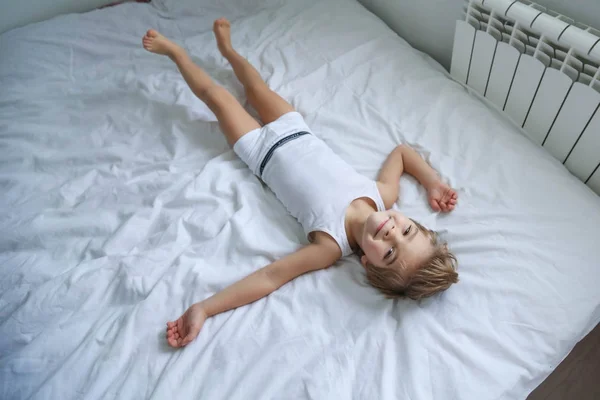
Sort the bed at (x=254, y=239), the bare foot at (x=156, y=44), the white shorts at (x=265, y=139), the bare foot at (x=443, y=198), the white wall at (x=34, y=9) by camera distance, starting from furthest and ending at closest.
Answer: the white wall at (x=34, y=9) → the bare foot at (x=156, y=44) → the white shorts at (x=265, y=139) → the bare foot at (x=443, y=198) → the bed at (x=254, y=239)

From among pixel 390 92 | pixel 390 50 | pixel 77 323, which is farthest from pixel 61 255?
pixel 390 50

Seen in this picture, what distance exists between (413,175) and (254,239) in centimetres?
47

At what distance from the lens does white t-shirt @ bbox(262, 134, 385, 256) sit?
1.02m

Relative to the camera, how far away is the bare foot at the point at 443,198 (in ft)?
3.33

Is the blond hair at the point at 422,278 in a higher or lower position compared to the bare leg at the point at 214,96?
lower

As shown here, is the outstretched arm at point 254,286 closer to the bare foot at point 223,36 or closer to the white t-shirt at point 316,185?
the white t-shirt at point 316,185

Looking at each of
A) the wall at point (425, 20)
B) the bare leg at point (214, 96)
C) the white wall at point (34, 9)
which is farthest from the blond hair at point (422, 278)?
the white wall at point (34, 9)

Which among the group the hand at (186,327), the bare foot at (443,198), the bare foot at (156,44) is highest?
the bare foot at (156,44)

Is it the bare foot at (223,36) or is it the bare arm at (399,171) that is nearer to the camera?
the bare arm at (399,171)

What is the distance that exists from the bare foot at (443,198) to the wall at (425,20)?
2.07ft

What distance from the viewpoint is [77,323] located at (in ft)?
2.83

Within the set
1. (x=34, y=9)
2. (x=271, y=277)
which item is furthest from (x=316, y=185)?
(x=34, y=9)

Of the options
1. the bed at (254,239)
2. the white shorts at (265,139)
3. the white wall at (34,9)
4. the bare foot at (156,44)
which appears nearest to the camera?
the bed at (254,239)

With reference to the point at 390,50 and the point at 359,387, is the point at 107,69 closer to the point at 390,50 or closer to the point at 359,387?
the point at 390,50
